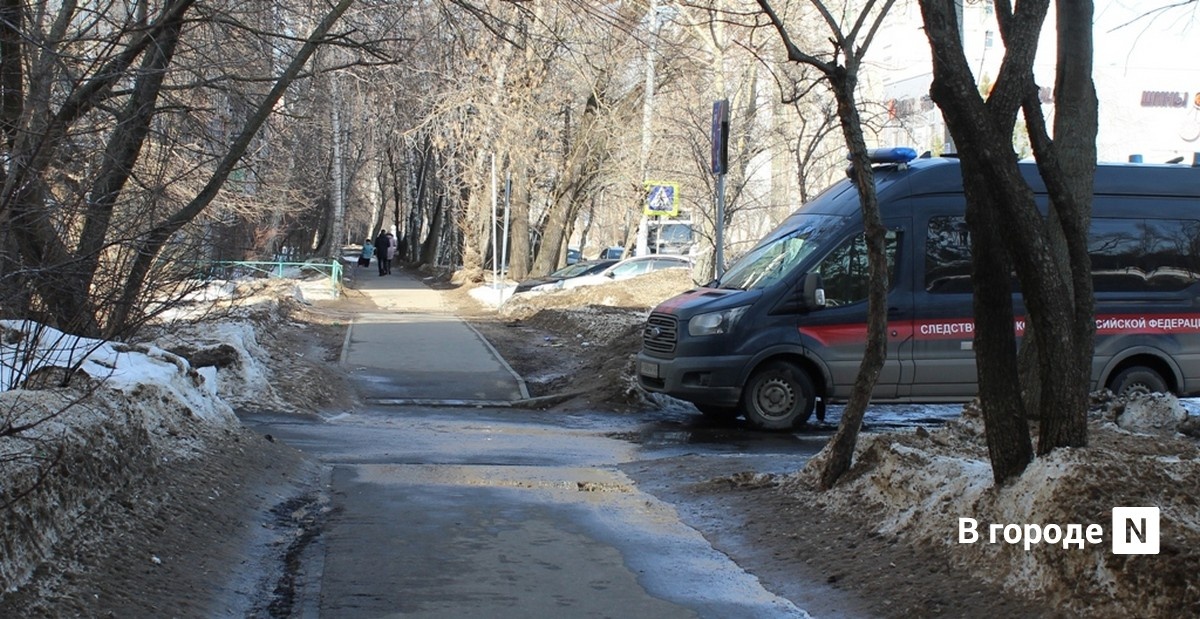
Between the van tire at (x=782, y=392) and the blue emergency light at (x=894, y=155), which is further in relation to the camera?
the van tire at (x=782, y=392)

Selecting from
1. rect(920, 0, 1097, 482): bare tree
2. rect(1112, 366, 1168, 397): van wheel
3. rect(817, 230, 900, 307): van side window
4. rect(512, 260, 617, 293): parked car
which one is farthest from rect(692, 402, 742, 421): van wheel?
rect(512, 260, 617, 293): parked car

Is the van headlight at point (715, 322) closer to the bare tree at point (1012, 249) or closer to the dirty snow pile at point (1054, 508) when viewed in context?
the dirty snow pile at point (1054, 508)

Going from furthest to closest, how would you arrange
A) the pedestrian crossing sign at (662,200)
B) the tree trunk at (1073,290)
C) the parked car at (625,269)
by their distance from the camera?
the parked car at (625,269) → the pedestrian crossing sign at (662,200) → the tree trunk at (1073,290)

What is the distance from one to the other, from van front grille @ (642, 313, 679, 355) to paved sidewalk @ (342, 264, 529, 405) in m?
2.75

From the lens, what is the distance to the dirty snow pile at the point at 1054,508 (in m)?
4.73

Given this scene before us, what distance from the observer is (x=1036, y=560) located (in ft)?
17.3

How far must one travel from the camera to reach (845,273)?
44.3ft

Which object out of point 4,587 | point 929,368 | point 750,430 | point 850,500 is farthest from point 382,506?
point 929,368

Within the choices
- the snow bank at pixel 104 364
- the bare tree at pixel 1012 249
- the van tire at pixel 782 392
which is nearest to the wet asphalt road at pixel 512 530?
the van tire at pixel 782 392

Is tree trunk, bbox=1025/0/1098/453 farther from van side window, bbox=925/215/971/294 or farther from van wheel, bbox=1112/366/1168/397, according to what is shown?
van wheel, bbox=1112/366/1168/397

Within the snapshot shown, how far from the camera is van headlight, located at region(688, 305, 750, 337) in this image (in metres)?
13.4

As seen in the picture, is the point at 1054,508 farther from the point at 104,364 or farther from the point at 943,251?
the point at 943,251

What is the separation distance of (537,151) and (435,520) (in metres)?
29.8

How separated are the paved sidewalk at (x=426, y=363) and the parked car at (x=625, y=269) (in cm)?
571
